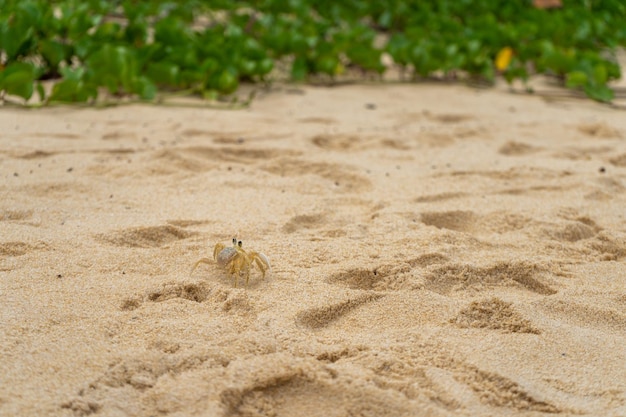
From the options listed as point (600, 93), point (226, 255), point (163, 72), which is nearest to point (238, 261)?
point (226, 255)

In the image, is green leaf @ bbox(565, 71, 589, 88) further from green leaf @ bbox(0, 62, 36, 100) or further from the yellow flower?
green leaf @ bbox(0, 62, 36, 100)

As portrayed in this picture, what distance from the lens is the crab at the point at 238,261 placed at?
1883mm

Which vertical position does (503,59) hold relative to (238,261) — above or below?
above

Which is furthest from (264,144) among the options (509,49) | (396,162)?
(509,49)

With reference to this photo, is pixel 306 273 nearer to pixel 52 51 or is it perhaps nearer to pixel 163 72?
pixel 163 72

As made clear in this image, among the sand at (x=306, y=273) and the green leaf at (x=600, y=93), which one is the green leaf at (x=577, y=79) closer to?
the green leaf at (x=600, y=93)

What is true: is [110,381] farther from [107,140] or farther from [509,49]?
[509,49]

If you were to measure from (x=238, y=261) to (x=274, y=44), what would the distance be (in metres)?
3.33

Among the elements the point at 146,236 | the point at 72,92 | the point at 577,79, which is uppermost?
the point at 577,79

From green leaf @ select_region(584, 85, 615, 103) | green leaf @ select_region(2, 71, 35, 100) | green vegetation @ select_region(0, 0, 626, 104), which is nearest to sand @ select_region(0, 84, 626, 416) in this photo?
green leaf @ select_region(2, 71, 35, 100)

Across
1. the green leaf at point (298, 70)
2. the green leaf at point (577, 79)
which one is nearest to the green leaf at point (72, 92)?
the green leaf at point (298, 70)

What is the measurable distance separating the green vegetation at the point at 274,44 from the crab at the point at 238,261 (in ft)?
6.39

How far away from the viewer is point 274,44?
4973 millimetres

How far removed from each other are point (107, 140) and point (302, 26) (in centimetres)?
277
